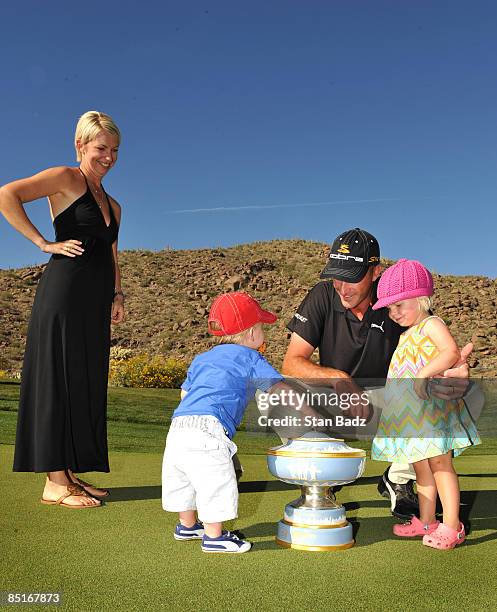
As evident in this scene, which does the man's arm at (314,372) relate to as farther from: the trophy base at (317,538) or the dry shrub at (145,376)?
the dry shrub at (145,376)

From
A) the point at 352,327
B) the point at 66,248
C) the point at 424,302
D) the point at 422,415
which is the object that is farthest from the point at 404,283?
the point at 66,248

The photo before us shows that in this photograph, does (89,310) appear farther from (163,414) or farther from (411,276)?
(163,414)

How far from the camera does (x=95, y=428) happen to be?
5102mm

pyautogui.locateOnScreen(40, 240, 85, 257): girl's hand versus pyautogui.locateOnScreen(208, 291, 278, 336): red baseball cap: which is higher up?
pyautogui.locateOnScreen(40, 240, 85, 257): girl's hand

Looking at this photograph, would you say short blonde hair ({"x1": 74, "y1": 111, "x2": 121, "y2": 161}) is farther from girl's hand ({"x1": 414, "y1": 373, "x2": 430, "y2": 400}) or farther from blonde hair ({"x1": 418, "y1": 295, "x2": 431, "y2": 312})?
girl's hand ({"x1": 414, "y1": 373, "x2": 430, "y2": 400})

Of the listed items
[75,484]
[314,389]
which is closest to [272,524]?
[314,389]

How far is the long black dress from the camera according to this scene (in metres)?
4.83

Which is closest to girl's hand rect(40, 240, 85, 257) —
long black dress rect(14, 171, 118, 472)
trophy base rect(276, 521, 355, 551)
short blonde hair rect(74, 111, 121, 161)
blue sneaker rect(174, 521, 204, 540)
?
long black dress rect(14, 171, 118, 472)

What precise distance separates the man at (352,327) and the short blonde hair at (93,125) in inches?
63.3

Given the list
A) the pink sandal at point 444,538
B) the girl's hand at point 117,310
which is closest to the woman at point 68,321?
the girl's hand at point 117,310

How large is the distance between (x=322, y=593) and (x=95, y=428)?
8.61ft

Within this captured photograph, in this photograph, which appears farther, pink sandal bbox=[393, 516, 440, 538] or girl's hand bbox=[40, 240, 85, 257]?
girl's hand bbox=[40, 240, 85, 257]

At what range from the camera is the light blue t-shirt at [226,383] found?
3.85 metres

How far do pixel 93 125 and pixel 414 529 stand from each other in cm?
306
